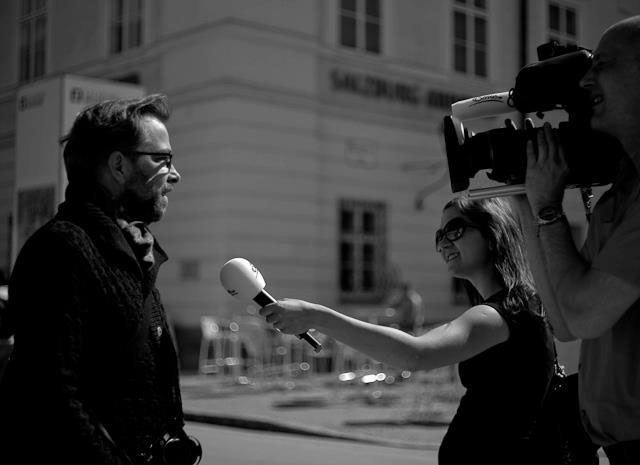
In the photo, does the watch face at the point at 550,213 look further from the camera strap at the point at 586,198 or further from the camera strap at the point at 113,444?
the camera strap at the point at 113,444

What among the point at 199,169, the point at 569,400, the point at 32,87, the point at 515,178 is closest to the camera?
the point at 515,178

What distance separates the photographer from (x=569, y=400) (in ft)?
9.46

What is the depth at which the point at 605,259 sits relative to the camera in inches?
80.7

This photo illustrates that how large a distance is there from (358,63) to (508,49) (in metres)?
2.77

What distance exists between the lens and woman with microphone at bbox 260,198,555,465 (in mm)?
2715

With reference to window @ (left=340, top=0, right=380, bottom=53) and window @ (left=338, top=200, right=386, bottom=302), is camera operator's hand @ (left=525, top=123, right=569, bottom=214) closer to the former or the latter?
window @ (left=338, top=200, right=386, bottom=302)

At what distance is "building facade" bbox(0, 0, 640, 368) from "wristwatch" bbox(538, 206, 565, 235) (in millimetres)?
11501

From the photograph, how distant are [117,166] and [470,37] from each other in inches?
641

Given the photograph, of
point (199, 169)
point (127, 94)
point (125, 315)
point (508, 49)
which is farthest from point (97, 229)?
point (508, 49)

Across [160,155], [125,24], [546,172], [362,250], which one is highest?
[125,24]

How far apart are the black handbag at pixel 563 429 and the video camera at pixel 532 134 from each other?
0.84 meters

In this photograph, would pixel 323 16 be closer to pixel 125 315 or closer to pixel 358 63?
pixel 358 63

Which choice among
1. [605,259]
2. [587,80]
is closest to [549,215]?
[605,259]

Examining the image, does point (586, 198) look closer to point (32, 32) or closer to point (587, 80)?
point (587, 80)
